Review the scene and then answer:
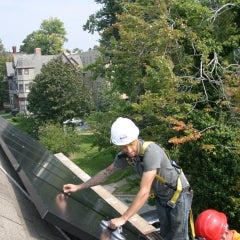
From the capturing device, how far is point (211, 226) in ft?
13.4

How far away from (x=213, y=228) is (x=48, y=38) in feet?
300

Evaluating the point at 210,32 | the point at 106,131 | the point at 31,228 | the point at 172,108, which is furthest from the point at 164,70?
the point at 31,228

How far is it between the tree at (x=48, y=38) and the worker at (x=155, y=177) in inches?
3488

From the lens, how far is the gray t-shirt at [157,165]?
3.65 m

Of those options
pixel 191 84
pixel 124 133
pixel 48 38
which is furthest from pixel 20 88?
pixel 124 133

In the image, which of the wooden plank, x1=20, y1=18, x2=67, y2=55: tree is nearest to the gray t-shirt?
the wooden plank

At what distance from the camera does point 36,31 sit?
96.6 metres

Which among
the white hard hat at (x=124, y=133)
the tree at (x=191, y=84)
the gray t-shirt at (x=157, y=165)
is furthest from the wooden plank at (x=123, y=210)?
the tree at (x=191, y=84)

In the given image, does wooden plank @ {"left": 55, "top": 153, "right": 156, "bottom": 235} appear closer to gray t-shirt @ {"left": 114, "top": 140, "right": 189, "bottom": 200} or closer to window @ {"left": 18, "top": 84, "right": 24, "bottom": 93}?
gray t-shirt @ {"left": 114, "top": 140, "right": 189, "bottom": 200}

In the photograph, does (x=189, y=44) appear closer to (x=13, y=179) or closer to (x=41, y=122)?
(x=13, y=179)

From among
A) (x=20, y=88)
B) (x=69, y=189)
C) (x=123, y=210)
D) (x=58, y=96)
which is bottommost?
(x=123, y=210)

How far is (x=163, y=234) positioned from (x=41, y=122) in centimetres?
3529

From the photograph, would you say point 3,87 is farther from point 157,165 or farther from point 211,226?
point 157,165

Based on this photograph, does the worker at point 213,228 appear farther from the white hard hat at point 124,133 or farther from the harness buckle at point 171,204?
the white hard hat at point 124,133
